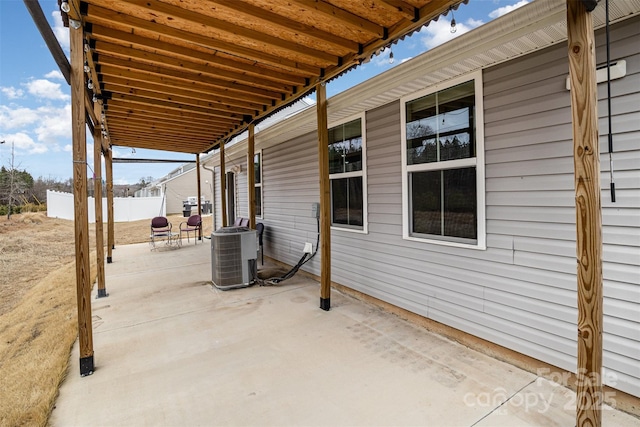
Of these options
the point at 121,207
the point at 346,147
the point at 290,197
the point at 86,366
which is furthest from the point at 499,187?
the point at 121,207

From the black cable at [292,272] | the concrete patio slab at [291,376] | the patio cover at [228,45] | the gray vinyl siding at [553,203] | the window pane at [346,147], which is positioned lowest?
Answer: the concrete patio slab at [291,376]

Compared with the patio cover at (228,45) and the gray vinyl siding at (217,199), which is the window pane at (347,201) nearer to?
the patio cover at (228,45)

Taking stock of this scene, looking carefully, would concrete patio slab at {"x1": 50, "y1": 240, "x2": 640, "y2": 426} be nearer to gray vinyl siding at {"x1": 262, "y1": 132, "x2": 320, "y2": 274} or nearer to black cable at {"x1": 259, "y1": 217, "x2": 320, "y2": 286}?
black cable at {"x1": 259, "y1": 217, "x2": 320, "y2": 286}

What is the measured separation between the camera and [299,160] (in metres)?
5.52

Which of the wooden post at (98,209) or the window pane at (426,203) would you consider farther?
the wooden post at (98,209)

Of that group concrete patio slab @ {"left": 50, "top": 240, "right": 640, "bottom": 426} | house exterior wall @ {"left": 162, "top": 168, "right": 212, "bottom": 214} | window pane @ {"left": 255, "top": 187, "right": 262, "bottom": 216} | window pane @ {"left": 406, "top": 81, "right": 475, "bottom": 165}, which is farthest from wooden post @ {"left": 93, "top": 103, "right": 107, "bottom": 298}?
house exterior wall @ {"left": 162, "top": 168, "right": 212, "bottom": 214}

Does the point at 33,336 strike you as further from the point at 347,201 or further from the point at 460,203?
the point at 460,203

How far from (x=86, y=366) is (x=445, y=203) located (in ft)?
11.2

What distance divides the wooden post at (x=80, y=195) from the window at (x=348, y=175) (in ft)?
9.47

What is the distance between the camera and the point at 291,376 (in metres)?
2.38

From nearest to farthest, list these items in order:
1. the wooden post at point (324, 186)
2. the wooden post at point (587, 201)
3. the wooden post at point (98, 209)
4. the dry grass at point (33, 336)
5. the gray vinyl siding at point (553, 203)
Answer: the wooden post at point (587, 201) < the gray vinyl siding at point (553, 203) < the dry grass at point (33, 336) < the wooden post at point (324, 186) < the wooden post at point (98, 209)

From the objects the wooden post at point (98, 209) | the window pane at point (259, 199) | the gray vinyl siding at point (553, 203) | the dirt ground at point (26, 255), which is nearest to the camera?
the gray vinyl siding at point (553, 203)

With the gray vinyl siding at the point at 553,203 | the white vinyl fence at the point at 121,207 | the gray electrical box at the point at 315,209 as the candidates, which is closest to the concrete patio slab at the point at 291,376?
the gray vinyl siding at the point at 553,203

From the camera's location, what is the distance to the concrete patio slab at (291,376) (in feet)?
6.37
